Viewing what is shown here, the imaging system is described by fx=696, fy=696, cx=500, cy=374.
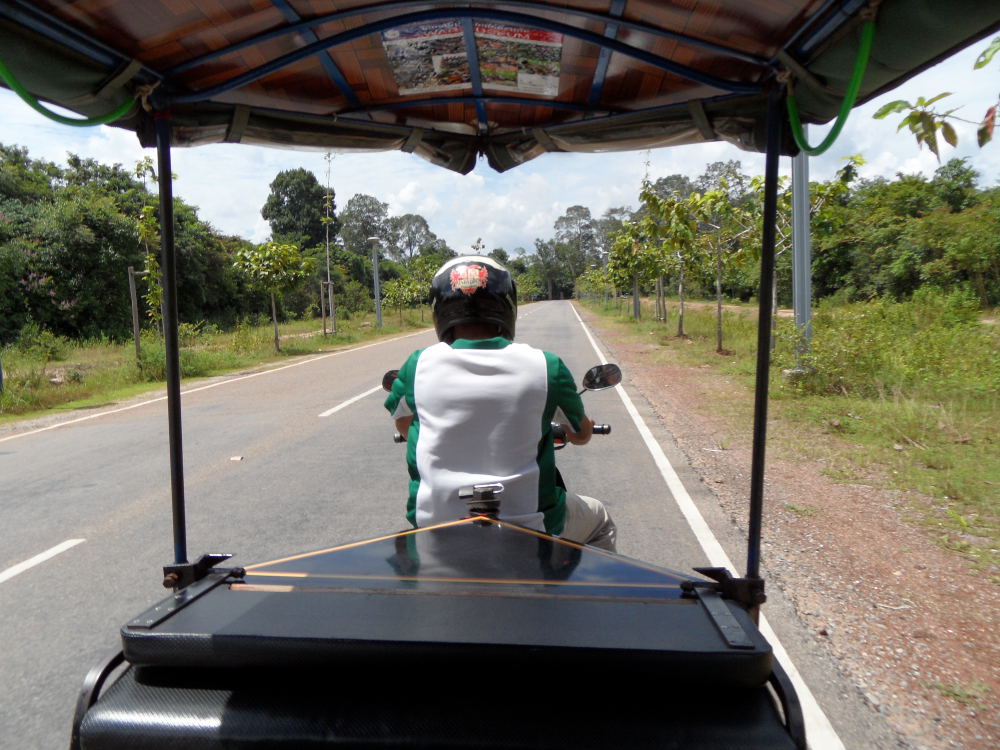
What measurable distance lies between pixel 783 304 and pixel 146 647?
46.9 meters

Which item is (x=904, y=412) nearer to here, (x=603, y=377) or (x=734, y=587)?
(x=603, y=377)

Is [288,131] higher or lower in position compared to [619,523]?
higher

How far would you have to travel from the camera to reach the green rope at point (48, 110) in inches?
75.9

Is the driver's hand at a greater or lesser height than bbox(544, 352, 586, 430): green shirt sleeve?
lesser

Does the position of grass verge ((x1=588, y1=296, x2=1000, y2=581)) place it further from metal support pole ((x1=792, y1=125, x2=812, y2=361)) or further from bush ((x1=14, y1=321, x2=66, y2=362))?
bush ((x1=14, y1=321, x2=66, y2=362))

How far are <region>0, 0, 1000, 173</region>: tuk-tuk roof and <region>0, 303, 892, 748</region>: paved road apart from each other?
8.34ft

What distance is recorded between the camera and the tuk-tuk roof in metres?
2.06

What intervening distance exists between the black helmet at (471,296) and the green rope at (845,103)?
1.15 m

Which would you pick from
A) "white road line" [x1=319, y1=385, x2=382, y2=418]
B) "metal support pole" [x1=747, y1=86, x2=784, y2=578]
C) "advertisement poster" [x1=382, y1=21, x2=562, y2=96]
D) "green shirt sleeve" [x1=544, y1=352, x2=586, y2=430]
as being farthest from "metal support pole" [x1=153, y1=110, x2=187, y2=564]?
"white road line" [x1=319, y1=385, x2=382, y2=418]

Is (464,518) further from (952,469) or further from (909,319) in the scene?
(909,319)

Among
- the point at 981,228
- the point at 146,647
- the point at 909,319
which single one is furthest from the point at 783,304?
the point at 146,647

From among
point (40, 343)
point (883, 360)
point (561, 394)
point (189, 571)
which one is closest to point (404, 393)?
point (561, 394)

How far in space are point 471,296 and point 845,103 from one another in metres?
1.30

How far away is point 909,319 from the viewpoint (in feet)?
50.4
